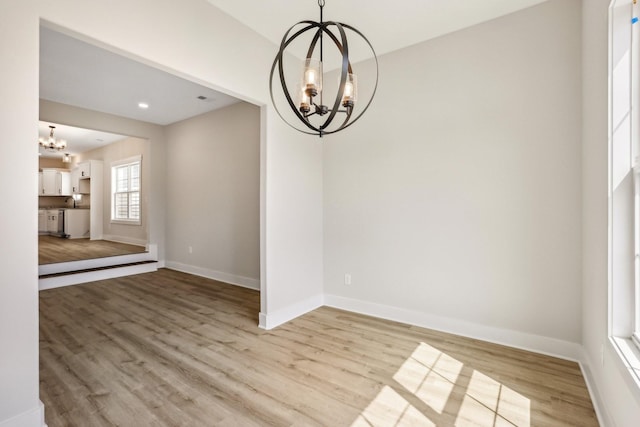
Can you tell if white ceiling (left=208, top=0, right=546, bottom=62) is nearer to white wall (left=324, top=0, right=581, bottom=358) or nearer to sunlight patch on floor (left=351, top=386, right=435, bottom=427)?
white wall (left=324, top=0, right=581, bottom=358)

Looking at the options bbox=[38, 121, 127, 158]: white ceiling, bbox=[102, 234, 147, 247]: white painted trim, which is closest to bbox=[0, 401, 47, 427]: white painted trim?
bbox=[102, 234, 147, 247]: white painted trim

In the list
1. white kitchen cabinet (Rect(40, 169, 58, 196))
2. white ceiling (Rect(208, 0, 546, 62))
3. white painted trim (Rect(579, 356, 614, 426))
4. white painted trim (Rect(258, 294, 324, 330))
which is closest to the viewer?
white painted trim (Rect(579, 356, 614, 426))

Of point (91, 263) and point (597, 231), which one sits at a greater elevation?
point (597, 231)

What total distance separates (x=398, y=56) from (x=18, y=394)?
4152 millimetres

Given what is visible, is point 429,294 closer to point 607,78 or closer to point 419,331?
point 419,331

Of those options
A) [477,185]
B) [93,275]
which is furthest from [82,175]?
[477,185]

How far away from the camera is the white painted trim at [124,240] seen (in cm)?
732

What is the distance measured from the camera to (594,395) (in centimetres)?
199

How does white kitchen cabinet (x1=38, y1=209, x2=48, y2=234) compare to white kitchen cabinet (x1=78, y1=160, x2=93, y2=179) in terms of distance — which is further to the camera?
white kitchen cabinet (x1=38, y1=209, x2=48, y2=234)

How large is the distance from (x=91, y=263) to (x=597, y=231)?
280 inches

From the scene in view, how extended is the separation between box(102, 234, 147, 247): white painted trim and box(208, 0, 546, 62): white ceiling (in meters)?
6.02

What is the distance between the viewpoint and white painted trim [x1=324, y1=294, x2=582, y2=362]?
2.55 m

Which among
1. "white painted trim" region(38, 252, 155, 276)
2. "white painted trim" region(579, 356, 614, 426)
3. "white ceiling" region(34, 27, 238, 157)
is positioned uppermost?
"white ceiling" region(34, 27, 238, 157)

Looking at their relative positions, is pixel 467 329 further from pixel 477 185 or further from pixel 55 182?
pixel 55 182
